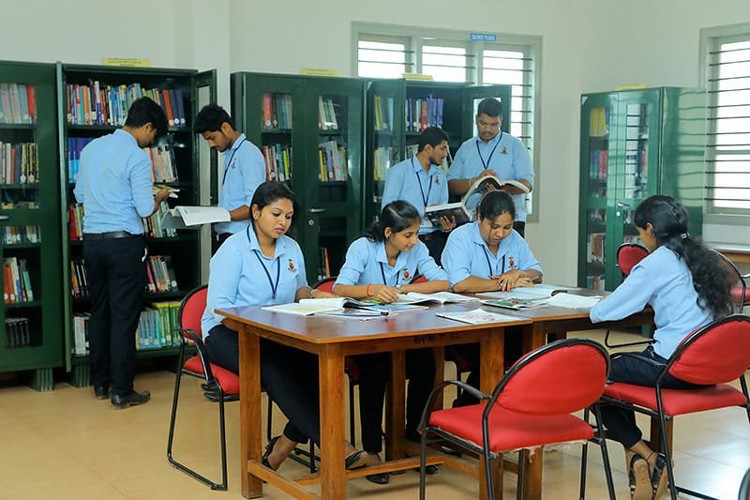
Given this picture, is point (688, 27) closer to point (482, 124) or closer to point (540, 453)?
point (482, 124)

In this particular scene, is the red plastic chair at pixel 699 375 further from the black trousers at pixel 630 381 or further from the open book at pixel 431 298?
the open book at pixel 431 298

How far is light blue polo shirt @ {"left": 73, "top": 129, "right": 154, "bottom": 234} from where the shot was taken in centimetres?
573

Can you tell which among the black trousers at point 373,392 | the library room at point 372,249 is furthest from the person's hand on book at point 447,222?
the black trousers at point 373,392

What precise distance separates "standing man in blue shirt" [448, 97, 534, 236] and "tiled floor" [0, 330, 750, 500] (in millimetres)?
2195

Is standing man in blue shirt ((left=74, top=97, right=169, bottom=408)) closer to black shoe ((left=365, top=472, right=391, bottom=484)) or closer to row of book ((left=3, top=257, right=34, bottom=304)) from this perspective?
row of book ((left=3, top=257, right=34, bottom=304))

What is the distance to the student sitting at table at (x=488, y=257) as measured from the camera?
4.82m

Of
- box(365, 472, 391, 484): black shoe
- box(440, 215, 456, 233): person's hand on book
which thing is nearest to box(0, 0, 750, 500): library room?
box(365, 472, 391, 484): black shoe

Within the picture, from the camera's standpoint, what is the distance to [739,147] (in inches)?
314

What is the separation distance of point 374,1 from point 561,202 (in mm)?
2605

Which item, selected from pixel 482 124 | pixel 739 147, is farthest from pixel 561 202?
pixel 482 124

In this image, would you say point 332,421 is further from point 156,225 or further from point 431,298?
point 156,225

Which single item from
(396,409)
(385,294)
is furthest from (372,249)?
(396,409)

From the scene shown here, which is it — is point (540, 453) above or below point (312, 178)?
below

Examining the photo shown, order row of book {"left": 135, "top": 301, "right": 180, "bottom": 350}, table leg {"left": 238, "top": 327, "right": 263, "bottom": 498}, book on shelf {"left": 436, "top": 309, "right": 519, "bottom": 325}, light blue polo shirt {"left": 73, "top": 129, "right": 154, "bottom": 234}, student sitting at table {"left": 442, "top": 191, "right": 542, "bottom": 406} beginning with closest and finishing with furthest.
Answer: book on shelf {"left": 436, "top": 309, "right": 519, "bottom": 325} < table leg {"left": 238, "top": 327, "right": 263, "bottom": 498} < student sitting at table {"left": 442, "top": 191, "right": 542, "bottom": 406} < light blue polo shirt {"left": 73, "top": 129, "right": 154, "bottom": 234} < row of book {"left": 135, "top": 301, "right": 180, "bottom": 350}
